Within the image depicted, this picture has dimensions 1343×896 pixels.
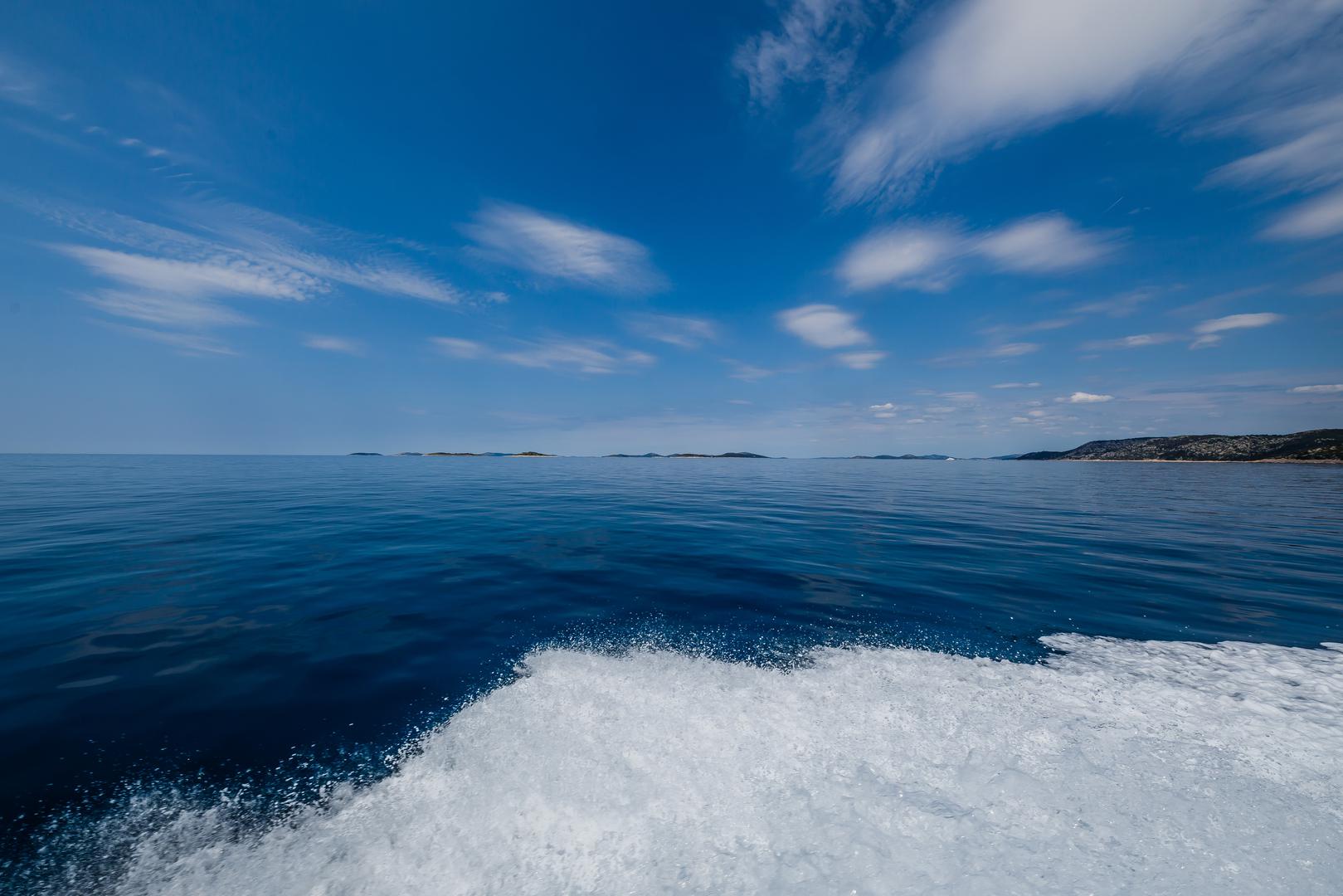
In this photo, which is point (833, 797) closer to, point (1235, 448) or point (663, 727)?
point (663, 727)

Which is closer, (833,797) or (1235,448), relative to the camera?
(833,797)

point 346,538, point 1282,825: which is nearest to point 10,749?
point 346,538

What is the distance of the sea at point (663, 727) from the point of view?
3439 mm

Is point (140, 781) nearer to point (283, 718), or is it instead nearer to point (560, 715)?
point (283, 718)

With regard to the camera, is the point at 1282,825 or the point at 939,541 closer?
the point at 1282,825

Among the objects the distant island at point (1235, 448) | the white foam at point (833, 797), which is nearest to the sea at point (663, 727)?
the white foam at point (833, 797)

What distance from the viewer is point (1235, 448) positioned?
135375 mm

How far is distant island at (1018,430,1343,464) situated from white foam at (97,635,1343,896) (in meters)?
170

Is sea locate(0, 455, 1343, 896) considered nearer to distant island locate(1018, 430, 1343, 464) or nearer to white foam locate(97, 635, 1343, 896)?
white foam locate(97, 635, 1343, 896)

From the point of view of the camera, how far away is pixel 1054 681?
6.07m

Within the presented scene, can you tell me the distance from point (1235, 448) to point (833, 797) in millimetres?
212953

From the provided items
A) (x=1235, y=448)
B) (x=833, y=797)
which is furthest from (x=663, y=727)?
(x=1235, y=448)

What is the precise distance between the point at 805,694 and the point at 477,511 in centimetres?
1939

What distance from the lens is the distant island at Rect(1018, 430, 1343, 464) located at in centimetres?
11162
